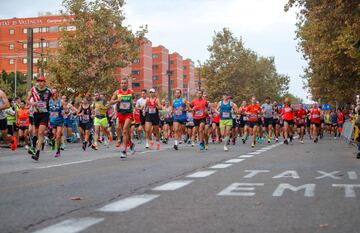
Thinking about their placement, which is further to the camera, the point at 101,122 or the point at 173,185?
the point at 101,122

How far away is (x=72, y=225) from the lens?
16.8 feet

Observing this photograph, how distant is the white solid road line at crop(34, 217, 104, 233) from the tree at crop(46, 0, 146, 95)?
3518cm

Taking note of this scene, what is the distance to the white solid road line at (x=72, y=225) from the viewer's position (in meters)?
4.86

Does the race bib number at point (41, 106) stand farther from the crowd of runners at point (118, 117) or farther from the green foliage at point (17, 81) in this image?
the green foliage at point (17, 81)

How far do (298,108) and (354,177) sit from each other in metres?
19.7

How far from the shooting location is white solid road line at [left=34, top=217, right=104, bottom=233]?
486 cm

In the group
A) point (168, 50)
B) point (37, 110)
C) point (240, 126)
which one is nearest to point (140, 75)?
point (168, 50)

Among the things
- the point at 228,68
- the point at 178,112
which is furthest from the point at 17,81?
the point at 178,112

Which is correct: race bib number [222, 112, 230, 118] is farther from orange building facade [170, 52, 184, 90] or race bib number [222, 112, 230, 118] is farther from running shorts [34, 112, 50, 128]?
orange building facade [170, 52, 184, 90]

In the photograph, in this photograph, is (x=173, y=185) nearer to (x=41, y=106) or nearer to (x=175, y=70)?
(x=41, y=106)

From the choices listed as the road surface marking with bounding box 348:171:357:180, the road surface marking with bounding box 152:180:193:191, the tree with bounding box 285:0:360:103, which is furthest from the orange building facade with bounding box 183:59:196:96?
the road surface marking with bounding box 152:180:193:191

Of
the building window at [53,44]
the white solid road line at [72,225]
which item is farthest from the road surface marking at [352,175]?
the building window at [53,44]

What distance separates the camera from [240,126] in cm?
3112

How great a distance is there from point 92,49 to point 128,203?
3480 centimetres
